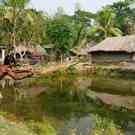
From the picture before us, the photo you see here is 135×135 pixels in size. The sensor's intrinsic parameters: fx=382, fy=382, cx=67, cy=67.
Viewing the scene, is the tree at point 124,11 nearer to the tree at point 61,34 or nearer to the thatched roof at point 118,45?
the tree at point 61,34

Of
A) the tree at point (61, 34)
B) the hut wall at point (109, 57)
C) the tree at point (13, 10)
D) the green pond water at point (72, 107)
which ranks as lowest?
the green pond water at point (72, 107)

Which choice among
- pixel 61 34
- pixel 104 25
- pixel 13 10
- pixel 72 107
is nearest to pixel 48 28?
pixel 61 34

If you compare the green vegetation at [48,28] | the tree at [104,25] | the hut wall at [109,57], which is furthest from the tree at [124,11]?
the hut wall at [109,57]

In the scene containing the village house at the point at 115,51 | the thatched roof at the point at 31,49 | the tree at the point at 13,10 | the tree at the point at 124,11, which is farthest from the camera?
the tree at the point at 124,11

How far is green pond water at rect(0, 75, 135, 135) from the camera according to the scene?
1522 centimetres

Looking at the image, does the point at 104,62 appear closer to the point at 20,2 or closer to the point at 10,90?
the point at 20,2

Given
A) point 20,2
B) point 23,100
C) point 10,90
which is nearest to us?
point 23,100

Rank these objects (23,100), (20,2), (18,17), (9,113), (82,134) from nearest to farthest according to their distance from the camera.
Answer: (82,134) → (9,113) → (23,100) → (20,2) → (18,17)

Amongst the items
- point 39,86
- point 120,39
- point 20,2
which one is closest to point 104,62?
point 120,39

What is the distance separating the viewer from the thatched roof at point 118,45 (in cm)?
4910

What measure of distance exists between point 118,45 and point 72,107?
30716mm

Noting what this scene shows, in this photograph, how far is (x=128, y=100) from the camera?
23625 millimetres

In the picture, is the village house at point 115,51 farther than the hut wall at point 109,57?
No

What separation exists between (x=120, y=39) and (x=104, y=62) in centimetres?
380
